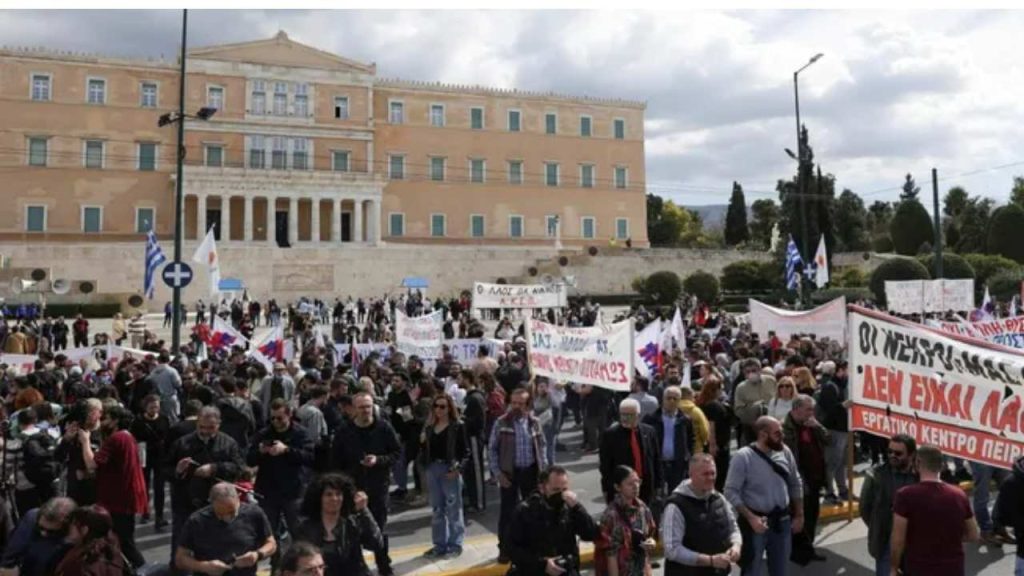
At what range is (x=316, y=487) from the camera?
501cm

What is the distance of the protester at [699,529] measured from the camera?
16.3 ft

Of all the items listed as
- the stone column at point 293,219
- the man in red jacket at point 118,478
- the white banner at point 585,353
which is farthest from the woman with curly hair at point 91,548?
the stone column at point 293,219

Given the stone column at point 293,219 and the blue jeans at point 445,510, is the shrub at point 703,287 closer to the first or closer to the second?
the stone column at point 293,219

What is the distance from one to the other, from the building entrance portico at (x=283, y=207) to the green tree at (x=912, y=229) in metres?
34.2

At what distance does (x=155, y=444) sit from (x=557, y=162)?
186 feet

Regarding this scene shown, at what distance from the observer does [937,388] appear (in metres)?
6.66

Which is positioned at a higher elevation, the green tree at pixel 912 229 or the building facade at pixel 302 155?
the building facade at pixel 302 155

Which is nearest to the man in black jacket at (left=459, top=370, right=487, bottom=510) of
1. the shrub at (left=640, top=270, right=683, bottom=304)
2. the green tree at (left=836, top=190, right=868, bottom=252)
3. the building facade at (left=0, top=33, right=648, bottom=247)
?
the shrub at (left=640, top=270, right=683, bottom=304)

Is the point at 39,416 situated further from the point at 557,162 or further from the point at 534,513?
the point at 557,162

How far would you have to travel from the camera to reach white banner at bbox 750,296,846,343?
15492mm

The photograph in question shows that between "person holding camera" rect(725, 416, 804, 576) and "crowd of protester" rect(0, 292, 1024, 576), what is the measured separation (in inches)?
0.6

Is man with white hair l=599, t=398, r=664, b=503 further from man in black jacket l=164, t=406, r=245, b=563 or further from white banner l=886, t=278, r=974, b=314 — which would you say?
white banner l=886, t=278, r=974, b=314

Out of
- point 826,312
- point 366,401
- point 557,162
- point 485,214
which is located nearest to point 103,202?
point 485,214

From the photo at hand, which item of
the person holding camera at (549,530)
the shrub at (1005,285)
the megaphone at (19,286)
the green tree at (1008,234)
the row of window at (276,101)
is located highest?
the row of window at (276,101)
